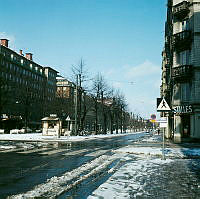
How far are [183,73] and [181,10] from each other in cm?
729

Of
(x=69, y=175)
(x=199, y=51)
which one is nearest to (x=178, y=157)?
(x=69, y=175)

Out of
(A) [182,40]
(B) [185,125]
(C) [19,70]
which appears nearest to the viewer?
(A) [182,40]

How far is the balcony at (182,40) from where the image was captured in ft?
94.1

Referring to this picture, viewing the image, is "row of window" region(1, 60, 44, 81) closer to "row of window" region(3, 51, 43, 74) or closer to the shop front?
"row of window" region(3, 51, 43, 74)

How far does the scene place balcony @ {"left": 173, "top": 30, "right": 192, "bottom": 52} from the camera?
94.1ft

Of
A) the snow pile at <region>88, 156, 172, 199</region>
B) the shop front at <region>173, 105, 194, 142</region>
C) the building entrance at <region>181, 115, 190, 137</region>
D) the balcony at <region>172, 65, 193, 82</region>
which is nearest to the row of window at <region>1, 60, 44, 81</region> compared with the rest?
the balcony at <region>172, 65, 193, 82</region>

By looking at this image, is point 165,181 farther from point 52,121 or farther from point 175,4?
point 52,121

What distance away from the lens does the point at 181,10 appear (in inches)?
1156

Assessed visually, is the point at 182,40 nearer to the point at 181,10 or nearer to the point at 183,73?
the point at 181,10

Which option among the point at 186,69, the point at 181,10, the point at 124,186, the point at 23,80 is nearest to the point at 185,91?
the point at 186,69

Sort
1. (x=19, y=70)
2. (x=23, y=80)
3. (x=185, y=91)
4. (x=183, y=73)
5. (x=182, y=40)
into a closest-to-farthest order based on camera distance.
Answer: (x=183, y=73), (x=182, y=40), (x=185, y=91), (x=19, y=70), (x=23, y=80)

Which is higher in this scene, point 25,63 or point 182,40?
point 25,63

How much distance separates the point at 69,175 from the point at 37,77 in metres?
96.2

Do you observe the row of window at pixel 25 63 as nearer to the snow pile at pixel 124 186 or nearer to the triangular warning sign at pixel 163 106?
the triangular warning sign at pixel 163 106
